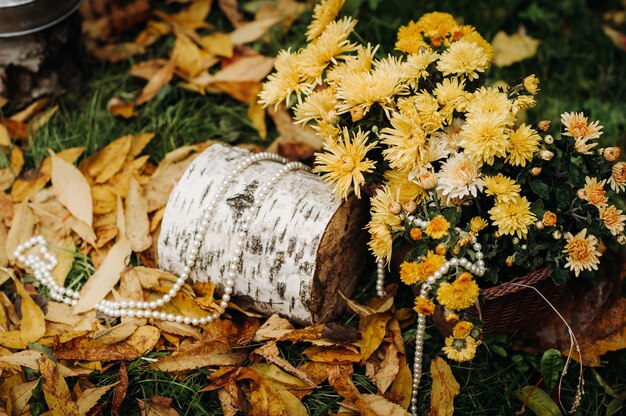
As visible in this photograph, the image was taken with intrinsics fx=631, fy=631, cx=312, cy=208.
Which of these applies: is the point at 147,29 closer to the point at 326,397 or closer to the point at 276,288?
the point at 276,288

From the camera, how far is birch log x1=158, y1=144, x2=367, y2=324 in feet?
6.34

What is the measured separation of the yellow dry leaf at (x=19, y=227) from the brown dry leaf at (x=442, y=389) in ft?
5.00

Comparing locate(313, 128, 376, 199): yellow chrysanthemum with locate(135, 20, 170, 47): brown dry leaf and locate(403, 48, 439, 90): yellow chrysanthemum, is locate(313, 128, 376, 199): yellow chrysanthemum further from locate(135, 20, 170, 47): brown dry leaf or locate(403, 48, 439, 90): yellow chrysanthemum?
locate(135, 20, 170, 47): brown dry leaf

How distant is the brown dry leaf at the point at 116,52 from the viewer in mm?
3014

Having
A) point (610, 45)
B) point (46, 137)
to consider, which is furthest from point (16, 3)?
point (610, 45)

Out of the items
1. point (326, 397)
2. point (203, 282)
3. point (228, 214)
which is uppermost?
point (228, 214)

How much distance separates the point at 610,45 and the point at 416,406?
2095 mm

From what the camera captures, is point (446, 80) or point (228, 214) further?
point (228, 214)

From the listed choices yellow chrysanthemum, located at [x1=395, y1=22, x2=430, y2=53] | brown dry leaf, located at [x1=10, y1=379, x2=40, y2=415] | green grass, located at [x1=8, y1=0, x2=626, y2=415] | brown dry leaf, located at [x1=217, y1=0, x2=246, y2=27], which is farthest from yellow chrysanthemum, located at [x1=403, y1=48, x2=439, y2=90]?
brown dry leaf, located at [x1=217, y1=0, x2=246, y2=27]

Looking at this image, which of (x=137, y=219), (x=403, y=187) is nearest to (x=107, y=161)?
(x=137, y=219)

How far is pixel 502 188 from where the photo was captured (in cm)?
167

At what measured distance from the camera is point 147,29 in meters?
3.13

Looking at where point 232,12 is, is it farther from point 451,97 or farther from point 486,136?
point 486,136

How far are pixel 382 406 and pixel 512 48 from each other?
1852 millimetres
